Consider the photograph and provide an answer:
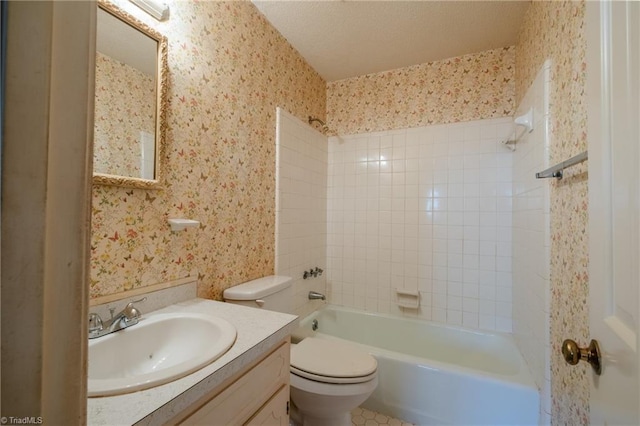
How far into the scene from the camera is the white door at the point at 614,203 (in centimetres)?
43

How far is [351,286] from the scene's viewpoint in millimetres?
2490

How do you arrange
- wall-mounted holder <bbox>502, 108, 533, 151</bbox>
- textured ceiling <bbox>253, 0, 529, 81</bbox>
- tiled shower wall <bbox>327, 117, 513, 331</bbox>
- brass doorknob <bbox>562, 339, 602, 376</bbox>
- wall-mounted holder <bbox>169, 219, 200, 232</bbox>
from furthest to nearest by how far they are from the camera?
tiled shower wall <bbox>327, 117, 513, 331</bbox>
textured ceiling <bbox>253, 0, 529, 81</bbox>
wall-mounted holder <bbox>502, 108, 533, 151</bbox>
wall-mounted holder <bbox>169, 219, 200, 232</bbox>
brass doorknob <bbox>562, 339, 602, 376</bbox>

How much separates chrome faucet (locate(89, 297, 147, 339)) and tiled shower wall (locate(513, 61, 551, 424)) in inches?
67.7

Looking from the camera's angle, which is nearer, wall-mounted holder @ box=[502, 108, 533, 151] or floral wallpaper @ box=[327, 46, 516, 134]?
wall-mounted holder @ box=[502, 108, 533, 151]

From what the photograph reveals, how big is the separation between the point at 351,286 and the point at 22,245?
2.40m

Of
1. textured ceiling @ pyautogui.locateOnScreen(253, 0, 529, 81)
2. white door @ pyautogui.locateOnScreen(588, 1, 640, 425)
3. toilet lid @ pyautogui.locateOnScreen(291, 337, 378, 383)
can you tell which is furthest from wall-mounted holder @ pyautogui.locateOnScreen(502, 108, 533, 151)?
toilet lid @ pyautogui.locateOnScreen(291, 337, 378, 383)

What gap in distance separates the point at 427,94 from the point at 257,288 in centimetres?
199

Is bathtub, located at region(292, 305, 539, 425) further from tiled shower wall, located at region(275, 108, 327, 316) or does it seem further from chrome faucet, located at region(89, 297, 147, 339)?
chrome faucet, located at region(89, 297, 147, 339)

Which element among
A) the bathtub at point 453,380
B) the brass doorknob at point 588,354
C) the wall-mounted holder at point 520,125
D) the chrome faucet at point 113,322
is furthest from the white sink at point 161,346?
the wall-mounted holder at point 520,125

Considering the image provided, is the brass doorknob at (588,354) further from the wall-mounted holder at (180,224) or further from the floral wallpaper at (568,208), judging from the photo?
the wall-mounted holder at (180,224)

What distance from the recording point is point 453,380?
1537mm

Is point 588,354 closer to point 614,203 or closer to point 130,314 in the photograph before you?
point 614,203

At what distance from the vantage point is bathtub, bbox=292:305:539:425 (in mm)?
1452

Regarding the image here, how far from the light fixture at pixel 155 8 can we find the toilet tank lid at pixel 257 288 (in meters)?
1.23
